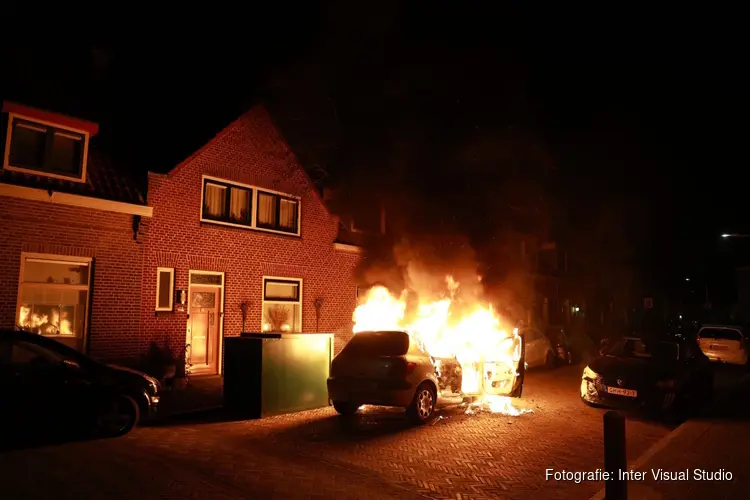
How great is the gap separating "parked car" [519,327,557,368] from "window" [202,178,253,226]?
862cm

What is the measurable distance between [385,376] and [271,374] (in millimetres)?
2108

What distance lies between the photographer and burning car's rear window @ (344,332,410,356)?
31.5ft

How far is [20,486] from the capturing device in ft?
18.3

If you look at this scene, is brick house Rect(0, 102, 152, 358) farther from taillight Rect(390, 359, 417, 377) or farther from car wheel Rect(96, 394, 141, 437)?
taillight Rect(390, 359, 417, 377)

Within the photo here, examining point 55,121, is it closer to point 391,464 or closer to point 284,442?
point 284,442

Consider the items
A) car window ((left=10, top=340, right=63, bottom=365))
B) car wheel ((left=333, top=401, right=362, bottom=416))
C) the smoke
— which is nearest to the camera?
car window ((left=10, top=340, right=63, bottom=365))

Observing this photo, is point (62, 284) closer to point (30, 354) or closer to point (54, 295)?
point (54, 295)

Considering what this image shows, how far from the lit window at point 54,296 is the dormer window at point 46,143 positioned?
1.86 meters

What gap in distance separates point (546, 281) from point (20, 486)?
2870 centimetres

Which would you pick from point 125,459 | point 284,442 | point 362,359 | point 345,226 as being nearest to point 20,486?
point 125,459

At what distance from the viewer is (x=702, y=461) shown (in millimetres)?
7035

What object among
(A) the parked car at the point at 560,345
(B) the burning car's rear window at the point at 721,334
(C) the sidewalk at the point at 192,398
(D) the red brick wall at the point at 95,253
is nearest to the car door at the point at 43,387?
(C) the sidewalk at the point at 192,398

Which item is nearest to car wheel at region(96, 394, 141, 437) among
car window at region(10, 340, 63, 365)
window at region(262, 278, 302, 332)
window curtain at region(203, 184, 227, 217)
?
car window at region(10, 340, 63, 365)

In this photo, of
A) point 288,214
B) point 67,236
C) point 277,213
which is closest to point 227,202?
point 277,213
